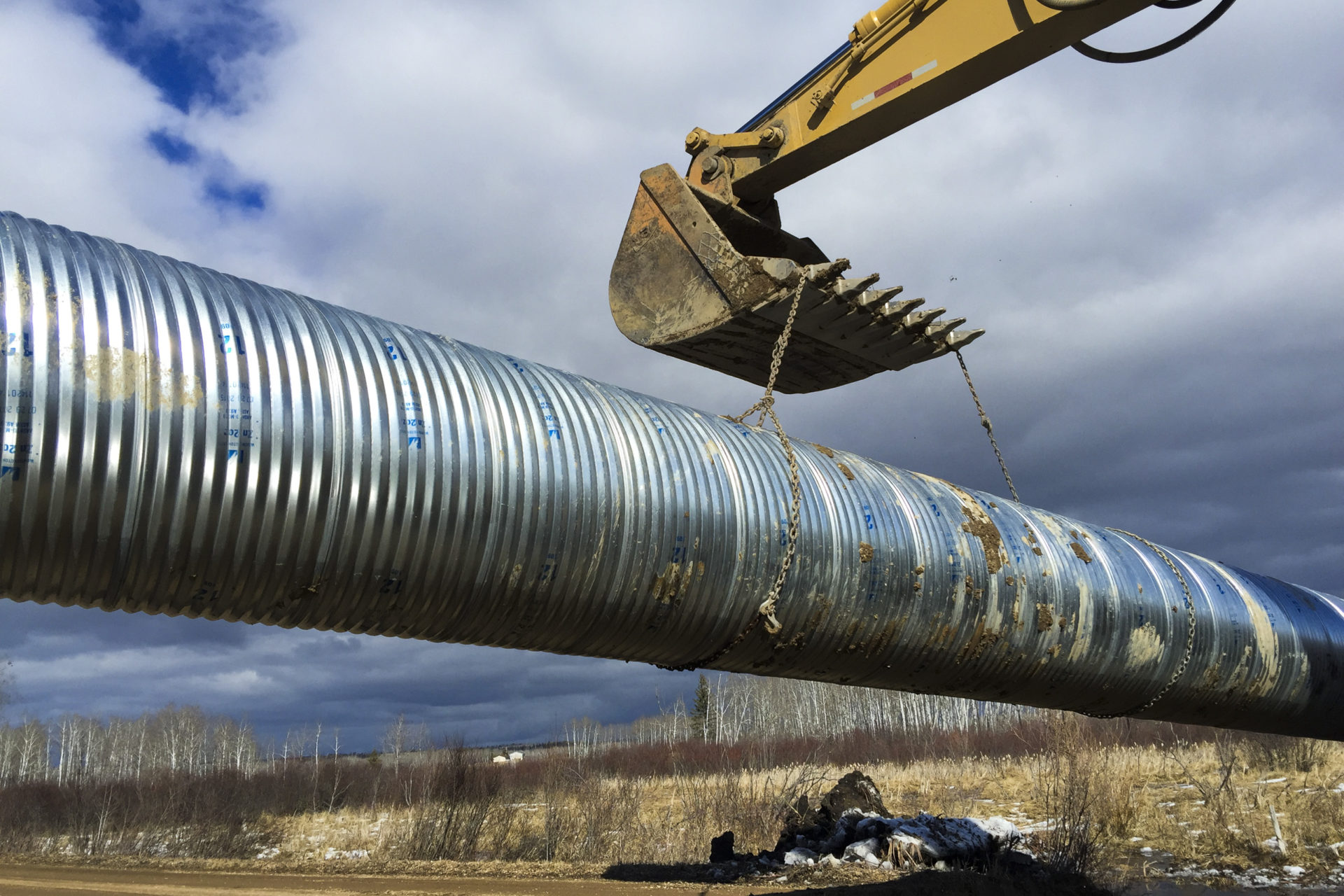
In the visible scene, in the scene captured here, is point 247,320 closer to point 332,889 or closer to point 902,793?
point 332,889

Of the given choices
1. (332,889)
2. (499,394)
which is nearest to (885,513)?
(499,394)

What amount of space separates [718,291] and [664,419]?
1374 millimetres

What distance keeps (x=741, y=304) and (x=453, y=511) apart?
235 centimetres

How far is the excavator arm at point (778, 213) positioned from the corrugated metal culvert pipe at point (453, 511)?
905 mm

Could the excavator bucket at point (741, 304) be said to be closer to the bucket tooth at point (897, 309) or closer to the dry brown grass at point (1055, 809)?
the bucket tooth at point (897, 309)

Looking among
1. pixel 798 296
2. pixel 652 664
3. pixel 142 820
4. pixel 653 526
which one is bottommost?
pixel 142 820

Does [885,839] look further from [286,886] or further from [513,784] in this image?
[513,784]

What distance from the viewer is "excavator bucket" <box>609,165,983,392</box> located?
16.6ft

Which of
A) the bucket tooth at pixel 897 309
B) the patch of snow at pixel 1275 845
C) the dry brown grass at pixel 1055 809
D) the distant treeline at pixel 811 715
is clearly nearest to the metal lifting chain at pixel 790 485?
the bucket tooth at pixel 897 309

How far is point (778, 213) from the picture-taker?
624 centimetres

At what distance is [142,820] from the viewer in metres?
33.7

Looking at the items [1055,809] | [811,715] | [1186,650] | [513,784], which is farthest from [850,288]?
[811,715]

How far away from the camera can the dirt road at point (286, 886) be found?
1481 cm

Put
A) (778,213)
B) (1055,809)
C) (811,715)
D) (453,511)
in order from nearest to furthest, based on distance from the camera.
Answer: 1. (453,511)
2. (778,213)
3. (1055,809)
4. (811,715)
